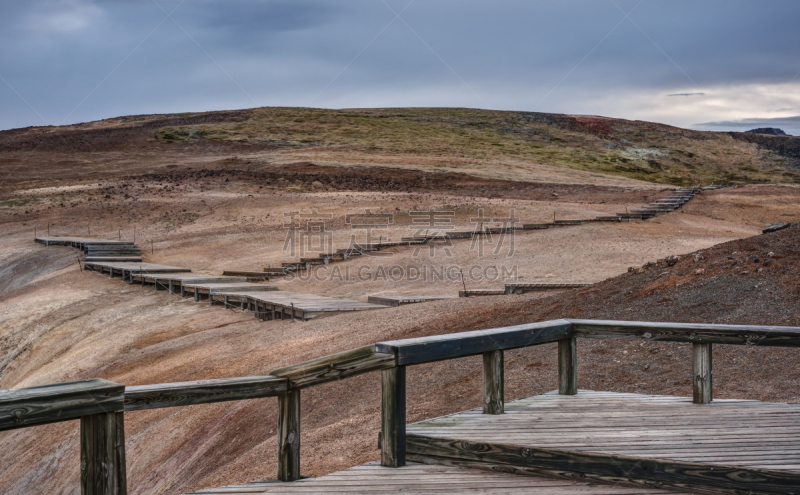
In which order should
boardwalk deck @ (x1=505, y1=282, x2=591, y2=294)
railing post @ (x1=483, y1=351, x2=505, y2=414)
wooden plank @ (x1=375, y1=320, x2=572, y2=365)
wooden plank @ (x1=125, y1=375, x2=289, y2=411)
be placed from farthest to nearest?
1. boardwalk deck @ (x1=505, y1=282, x2=591, y2=294)
2. railing post @ (x1=483, y1=351, x2=505, y2=414)
3. wooden plank @ (x1=375, y1=320, x2=572, y2=365)
4. wooden plank @ (x1=125, y1=375, x2=289, y2=411)

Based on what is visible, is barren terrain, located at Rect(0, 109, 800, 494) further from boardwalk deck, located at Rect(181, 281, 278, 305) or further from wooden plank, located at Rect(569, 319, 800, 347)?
wooden plank, located at Rect(569, 319, 800, 347)

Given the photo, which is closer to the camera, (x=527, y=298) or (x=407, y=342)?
(x=407, y=342)

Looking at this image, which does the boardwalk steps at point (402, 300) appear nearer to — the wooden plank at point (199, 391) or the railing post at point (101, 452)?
the wooden plank at point (199, 391)

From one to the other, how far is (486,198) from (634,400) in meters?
33.0

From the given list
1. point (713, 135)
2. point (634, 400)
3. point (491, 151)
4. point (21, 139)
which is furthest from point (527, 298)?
point (713, 135)

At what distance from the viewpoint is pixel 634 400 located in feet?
18.2

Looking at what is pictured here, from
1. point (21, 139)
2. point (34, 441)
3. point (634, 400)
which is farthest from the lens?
point (21, 139)

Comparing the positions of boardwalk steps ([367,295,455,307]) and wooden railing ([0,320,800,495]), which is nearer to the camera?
wooden railing ([0,320,800,495])

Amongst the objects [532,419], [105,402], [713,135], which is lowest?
[532,419]

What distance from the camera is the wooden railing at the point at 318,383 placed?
343 cm

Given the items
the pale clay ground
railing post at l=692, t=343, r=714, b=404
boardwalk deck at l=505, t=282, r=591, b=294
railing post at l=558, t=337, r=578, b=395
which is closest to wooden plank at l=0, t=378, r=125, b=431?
railing post at l=558, t=337, r=578, b=395

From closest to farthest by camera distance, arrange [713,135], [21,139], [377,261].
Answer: [377,261] < [21,139] < [713,135]

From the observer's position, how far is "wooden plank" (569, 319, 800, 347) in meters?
5.23

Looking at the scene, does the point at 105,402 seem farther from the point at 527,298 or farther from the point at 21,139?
the point at 21,139
